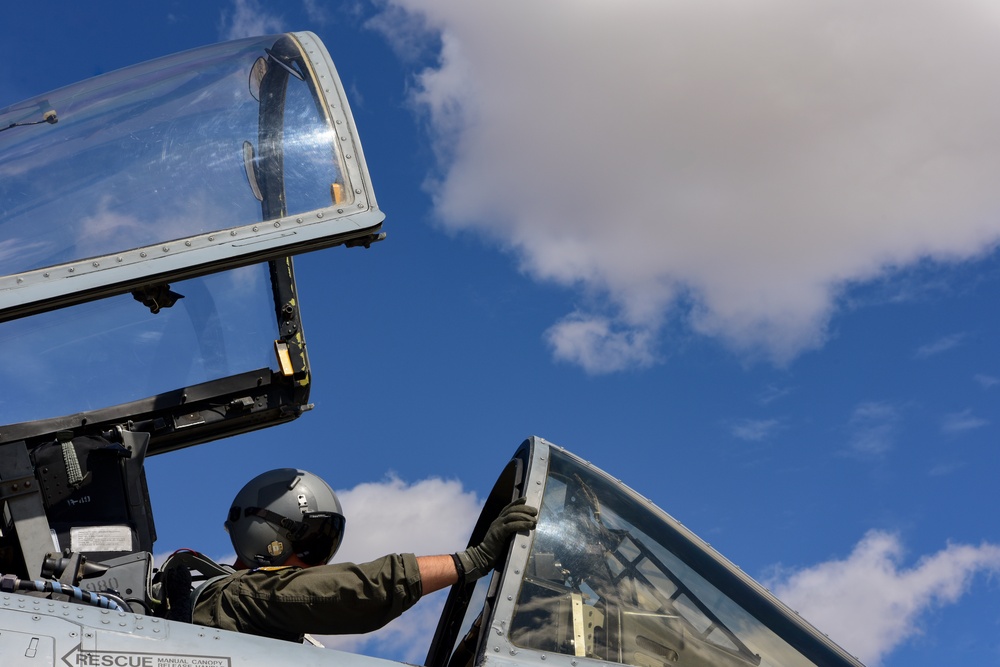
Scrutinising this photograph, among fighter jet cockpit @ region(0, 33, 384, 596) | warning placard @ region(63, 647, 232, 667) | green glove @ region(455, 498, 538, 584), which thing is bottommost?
warning placard @ region(63, 647, 232, 667)

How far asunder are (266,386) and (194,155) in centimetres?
144

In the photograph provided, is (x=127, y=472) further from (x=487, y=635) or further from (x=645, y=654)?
(x=645, y=654)

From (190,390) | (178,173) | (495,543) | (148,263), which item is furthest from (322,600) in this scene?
(178,173)

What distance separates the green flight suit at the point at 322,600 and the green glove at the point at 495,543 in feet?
0.67

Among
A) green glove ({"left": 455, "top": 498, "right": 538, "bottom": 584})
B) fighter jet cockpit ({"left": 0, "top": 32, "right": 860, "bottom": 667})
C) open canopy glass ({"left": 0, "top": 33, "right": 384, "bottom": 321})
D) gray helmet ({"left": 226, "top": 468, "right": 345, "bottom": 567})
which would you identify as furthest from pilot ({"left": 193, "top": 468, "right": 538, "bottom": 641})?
open canopy glass ({"left": 0, "top": 33, "right": 384, "bottom": 321})

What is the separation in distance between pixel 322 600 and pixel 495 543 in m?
0.73

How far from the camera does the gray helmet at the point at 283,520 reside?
193 inches

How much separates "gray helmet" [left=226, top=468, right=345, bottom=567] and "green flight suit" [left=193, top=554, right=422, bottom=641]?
736 millimetres

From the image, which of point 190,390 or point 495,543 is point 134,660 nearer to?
point 495,543

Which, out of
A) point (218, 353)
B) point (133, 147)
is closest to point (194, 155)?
point (133, 147)

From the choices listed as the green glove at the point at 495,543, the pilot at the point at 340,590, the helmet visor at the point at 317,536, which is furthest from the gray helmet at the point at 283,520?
the green glove at the point at 495,543

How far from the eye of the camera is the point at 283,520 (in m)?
4.89

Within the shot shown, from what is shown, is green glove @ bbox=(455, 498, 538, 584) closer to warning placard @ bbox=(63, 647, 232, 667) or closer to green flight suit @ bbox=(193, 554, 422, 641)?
green flight suit @ bbox=(193, 554, 422, 641)

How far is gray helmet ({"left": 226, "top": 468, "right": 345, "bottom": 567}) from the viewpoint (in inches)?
193
